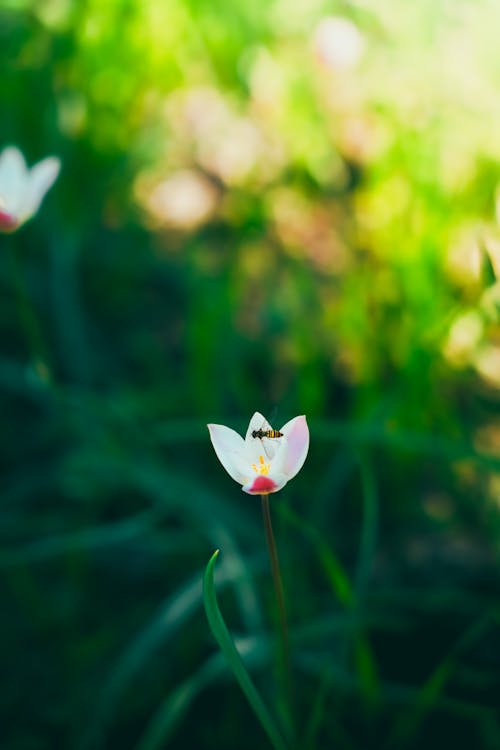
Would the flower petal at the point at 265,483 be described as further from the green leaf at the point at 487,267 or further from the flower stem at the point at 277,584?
the green leaf at the point at 487,267

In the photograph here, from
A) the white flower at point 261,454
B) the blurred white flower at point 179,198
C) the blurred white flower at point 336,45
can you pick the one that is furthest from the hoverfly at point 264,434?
the blurred white flower at point 179,198

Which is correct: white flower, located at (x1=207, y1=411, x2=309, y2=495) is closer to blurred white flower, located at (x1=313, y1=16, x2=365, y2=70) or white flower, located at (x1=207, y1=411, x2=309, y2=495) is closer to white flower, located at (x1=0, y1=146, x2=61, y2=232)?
white flower, located at (x1=0, y1=146, x2=61, y2=232)

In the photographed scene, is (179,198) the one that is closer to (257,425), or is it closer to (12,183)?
(12,183)

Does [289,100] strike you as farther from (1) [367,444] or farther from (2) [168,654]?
(2) [168,654]

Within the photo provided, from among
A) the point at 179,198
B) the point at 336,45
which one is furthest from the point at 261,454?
the point at 179,198

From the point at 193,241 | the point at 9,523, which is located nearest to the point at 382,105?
the point at 193,241
